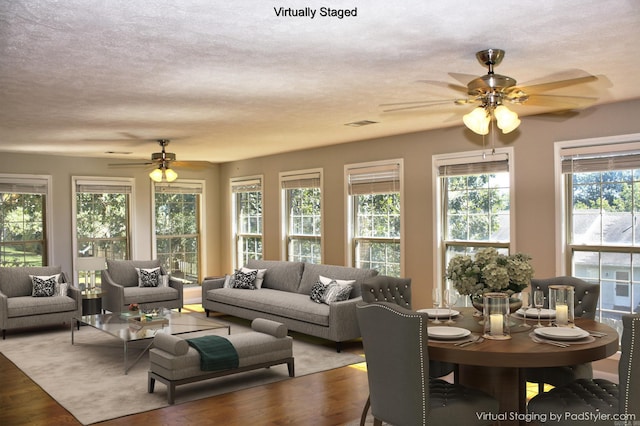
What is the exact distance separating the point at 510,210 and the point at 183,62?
3.73 metres

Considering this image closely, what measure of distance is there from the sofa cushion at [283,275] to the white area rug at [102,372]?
1.06 meters

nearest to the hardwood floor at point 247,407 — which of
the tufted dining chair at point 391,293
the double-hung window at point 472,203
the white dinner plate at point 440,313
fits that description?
the tufted dining chair at point 391,293

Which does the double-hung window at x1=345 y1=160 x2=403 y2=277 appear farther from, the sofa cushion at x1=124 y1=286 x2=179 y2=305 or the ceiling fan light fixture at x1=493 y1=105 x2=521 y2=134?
the ceiling fan light fixture at x1=493 y1=105 x2=521 y2=134

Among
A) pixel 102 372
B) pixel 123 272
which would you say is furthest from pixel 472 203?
pixel 123 272

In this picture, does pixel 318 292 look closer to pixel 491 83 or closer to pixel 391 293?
pixel 391 293

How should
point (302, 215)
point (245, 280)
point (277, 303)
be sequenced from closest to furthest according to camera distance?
point (277, 303) < point (245, 280) < point (302, 215)

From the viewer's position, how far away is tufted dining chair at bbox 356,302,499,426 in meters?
2.82

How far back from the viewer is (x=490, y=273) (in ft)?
10.9

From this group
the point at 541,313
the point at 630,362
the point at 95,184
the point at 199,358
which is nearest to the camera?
the point at 630,362

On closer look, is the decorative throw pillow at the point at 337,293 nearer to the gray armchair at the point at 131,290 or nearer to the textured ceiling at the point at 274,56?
the textured ceiling at the point at 274,56

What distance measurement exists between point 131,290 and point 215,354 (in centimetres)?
368

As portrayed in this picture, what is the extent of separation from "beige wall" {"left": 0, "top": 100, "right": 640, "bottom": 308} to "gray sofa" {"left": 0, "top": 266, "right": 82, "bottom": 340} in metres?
1.33

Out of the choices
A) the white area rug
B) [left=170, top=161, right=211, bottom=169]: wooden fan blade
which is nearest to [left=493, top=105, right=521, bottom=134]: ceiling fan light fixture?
the white area rug

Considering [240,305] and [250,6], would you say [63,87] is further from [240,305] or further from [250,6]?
[240,305]
